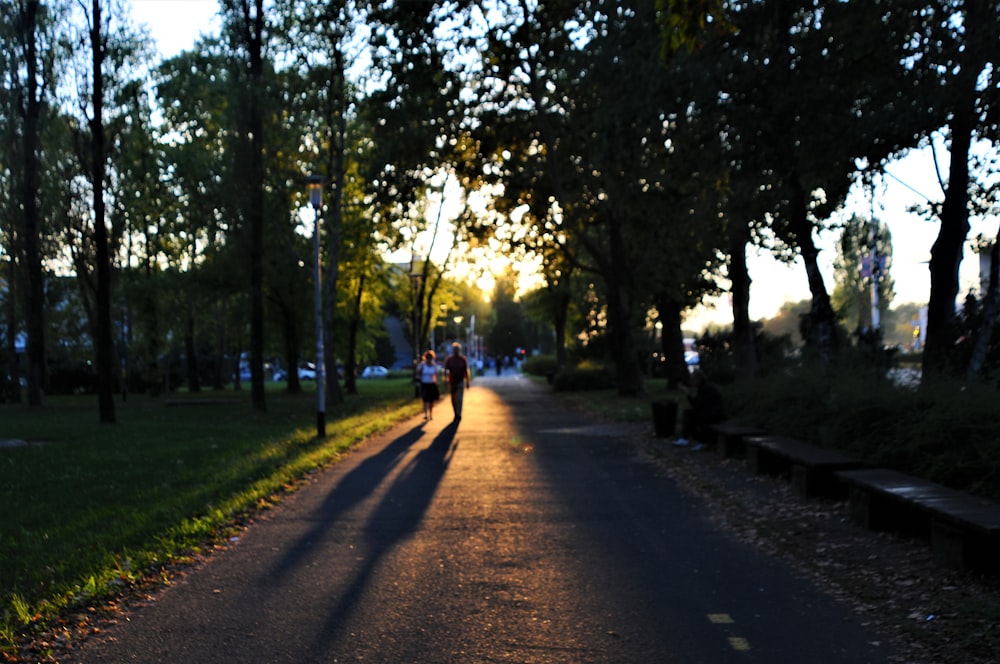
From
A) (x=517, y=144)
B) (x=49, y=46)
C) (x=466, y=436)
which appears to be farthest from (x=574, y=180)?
(x=49, y=46)

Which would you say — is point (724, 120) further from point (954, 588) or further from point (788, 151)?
point (954, 588)

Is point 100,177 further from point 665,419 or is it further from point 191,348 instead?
point 191,348

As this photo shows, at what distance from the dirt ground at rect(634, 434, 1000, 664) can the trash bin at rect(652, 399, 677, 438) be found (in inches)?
214

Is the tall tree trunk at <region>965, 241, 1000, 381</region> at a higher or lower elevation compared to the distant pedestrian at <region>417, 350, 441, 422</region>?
A: higher

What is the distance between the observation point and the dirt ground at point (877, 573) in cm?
472

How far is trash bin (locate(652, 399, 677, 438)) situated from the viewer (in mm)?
15859

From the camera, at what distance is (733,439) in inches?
504

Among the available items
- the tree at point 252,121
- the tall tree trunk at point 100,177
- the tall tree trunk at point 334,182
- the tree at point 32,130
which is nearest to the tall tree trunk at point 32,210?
the tree at point 32,130

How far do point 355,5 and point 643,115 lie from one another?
28.9 feet

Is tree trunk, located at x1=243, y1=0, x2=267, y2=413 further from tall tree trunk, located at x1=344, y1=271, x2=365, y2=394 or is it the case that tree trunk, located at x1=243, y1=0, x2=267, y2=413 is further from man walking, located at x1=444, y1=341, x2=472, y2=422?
tall tree trunk, located at x1=344, y1=271, x2=365, y2=394

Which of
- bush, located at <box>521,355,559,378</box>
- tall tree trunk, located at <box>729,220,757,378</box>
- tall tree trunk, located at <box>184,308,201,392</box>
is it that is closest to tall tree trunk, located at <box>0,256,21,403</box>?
tall tree trunk, located at <box>184,308,201,392</box>

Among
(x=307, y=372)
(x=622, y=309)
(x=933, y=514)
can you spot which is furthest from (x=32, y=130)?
(x=307, y=372)

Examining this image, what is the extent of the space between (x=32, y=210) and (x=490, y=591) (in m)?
27.8

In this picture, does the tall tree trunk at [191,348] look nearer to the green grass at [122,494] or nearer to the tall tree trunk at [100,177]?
the tall tree trunk at [100,177]
